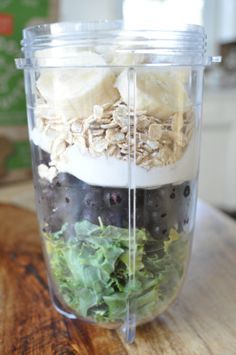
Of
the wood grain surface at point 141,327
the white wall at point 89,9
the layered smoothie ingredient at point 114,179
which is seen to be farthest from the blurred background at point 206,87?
the layered smoothie ingredient at point 114,179

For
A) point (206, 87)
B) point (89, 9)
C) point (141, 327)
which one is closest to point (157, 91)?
point (141, 327)

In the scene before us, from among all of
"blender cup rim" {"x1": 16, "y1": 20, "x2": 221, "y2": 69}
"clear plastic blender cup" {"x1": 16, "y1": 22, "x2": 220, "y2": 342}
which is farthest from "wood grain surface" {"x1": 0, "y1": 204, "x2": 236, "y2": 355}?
"blender cup rim" {"x1": 16, "y1": 20, "x2": 221, "y2": 69}

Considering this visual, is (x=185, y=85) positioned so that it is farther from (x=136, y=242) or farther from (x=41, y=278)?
(x=41, y=278)

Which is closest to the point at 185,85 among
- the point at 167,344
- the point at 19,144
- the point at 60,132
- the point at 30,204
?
the point at 60,132

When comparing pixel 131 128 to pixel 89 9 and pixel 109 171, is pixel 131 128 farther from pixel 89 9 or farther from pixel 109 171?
pixel 89 9

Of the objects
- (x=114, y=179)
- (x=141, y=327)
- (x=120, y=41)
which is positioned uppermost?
(x=120, y=41)

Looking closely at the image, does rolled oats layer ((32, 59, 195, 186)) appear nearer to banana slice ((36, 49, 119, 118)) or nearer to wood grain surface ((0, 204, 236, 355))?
banana slice ((36, 49, 119, 118))
